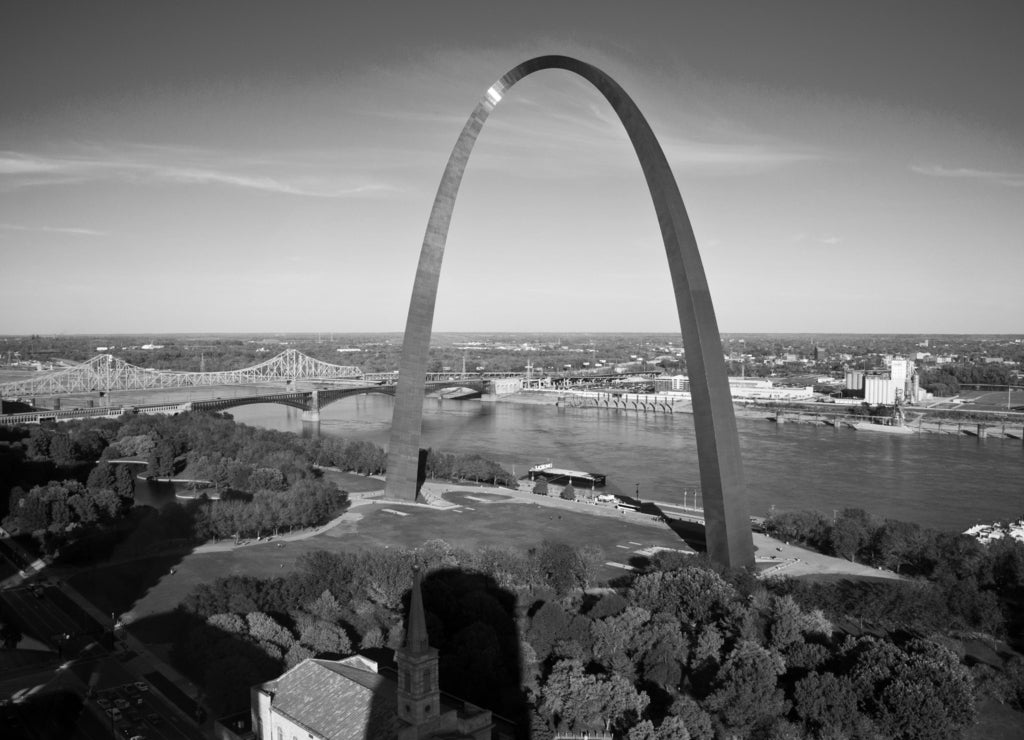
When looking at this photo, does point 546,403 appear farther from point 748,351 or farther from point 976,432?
point 748,351

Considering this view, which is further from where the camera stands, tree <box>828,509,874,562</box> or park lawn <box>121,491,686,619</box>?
tree <box>828,509,874,562</box>

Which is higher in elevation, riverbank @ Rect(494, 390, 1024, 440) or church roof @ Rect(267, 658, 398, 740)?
church roof @ Rect(267, 658, 398, 740)

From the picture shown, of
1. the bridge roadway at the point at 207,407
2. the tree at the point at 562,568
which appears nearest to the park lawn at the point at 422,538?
the tree at the point at 562,568

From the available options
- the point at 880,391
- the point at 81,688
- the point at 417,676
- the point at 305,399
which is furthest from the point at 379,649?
the point at 880,391

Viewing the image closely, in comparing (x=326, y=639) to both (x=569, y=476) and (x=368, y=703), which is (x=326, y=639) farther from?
(x=569, y=476)

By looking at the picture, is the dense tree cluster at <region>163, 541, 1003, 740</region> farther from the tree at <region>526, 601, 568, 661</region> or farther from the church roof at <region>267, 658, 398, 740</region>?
the church roof at <region>267, 658, 398, 740</region>

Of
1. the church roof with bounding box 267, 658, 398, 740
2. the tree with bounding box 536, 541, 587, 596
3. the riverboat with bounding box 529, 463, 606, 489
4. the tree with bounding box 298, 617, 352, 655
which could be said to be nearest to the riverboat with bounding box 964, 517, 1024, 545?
the tree with bounding box 536, 541, 587, 596

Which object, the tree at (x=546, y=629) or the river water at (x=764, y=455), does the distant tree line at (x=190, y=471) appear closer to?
the river water at (x=764, y=455)
